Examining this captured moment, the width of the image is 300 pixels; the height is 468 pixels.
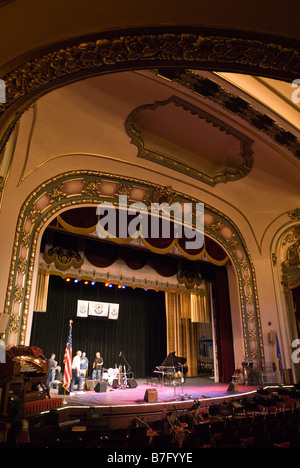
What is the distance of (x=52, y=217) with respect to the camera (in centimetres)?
956

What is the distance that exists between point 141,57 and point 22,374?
249 inches

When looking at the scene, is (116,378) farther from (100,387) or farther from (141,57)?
(141,57)

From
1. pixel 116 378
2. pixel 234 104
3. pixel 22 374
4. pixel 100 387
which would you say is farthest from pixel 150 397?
pixel 234 104

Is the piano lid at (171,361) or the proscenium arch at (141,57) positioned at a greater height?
the proscenium arch at (141,57)

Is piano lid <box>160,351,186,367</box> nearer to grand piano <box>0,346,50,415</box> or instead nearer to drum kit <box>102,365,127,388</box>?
drum kit <box>102,365,127,388</box>

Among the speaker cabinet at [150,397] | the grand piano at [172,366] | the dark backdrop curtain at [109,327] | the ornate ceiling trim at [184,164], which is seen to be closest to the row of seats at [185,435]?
the speaker cabinet at [150,397]

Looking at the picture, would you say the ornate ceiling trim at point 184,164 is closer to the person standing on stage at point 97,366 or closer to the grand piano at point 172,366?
the grand piano at point 172,366

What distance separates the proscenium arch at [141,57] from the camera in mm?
3705

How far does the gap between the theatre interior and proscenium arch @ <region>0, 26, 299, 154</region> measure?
0.07ft

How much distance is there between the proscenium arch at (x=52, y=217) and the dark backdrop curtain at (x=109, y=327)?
5.72m

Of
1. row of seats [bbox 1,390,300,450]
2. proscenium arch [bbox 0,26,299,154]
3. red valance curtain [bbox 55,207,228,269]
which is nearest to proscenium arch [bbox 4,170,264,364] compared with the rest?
red valance curtain [bbox 55,207,228,269]

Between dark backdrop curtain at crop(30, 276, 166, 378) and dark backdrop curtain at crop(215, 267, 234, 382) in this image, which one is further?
dark backdrop curtain at crop(30, 276, 166, 378)

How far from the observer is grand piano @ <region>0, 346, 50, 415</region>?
20.0 ft

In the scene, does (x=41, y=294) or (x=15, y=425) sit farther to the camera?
(x=41, y=294)
